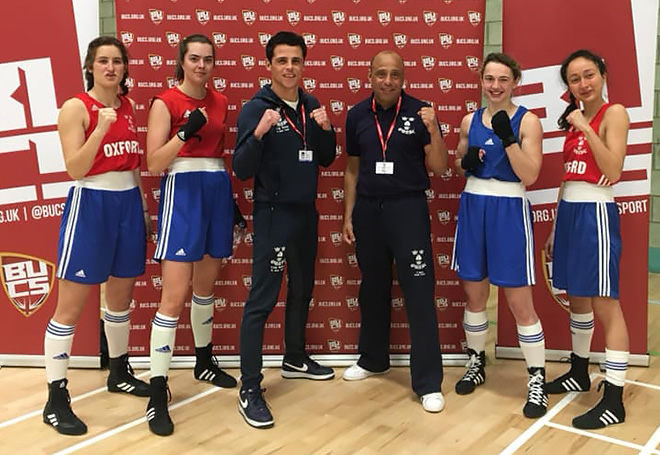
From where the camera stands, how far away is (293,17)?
3.82m

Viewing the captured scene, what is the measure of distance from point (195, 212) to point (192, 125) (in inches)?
18.1

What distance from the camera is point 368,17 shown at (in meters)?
3.81

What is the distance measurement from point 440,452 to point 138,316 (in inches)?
80.6

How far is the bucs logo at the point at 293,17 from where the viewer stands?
3.81m

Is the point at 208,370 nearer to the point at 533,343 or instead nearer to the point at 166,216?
the point at 166,216

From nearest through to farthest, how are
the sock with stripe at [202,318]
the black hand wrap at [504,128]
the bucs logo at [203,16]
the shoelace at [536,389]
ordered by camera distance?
the black hand wrap at [504,128]
the shoelace at [536,389]
the sock with stripe at [202,318]
the bucs logo at [203,16]

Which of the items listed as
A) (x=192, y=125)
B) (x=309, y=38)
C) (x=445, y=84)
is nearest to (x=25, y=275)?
(x=192, y=125)

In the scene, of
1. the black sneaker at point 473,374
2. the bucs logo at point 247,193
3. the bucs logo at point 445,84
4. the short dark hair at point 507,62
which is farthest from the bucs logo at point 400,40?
the black sneaker at point 473,374

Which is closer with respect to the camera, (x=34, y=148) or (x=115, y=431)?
(x=115, y=431)

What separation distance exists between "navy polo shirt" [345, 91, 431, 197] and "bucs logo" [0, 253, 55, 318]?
2.02 metres

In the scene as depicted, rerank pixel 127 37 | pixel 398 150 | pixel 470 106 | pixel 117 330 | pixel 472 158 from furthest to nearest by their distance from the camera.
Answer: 1. pixel 470 106
2. pixel 127 37
3. pixel 117 330
4. pixel 398 150
5. pixel 472 158

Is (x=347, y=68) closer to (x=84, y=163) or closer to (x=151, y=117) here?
(x=151, y=117)

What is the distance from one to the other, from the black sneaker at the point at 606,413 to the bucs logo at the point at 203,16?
9.76ft

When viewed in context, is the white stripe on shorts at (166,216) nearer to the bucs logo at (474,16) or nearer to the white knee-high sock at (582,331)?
the bucs logo at (474,16)
